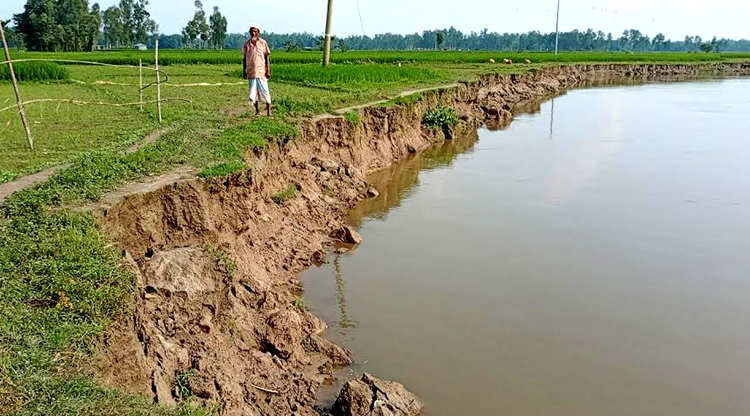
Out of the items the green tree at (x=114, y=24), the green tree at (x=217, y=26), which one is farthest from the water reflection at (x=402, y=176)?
the green tree at (x=114, y=24)

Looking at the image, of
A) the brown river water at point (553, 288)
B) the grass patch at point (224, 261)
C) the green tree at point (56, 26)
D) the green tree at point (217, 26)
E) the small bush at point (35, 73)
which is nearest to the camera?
the brown river water at point (553, 288)

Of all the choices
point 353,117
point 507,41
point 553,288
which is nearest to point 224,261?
point 553,288

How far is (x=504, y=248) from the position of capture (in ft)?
31.7

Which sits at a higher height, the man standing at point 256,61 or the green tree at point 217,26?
the green tree at point 217,26

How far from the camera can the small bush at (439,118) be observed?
63.0 feet

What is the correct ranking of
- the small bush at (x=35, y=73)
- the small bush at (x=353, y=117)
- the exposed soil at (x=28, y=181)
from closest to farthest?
the exposed soil at (x=28, y=181), the small bush at (x=353, y=117), the small bush at (x=35, y=73)

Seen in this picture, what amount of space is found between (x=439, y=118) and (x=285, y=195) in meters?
10.0

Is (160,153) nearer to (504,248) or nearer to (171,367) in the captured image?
(171,367)

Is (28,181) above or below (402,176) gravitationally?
above

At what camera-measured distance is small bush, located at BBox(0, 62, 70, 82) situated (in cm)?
1917

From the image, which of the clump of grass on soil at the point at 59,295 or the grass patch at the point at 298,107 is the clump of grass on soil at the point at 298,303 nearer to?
the clump of grass on soil at the point at 59,295

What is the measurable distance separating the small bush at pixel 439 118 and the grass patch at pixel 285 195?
30.0 ft

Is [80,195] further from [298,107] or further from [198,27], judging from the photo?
[198,27]

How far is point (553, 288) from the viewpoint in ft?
26.9
